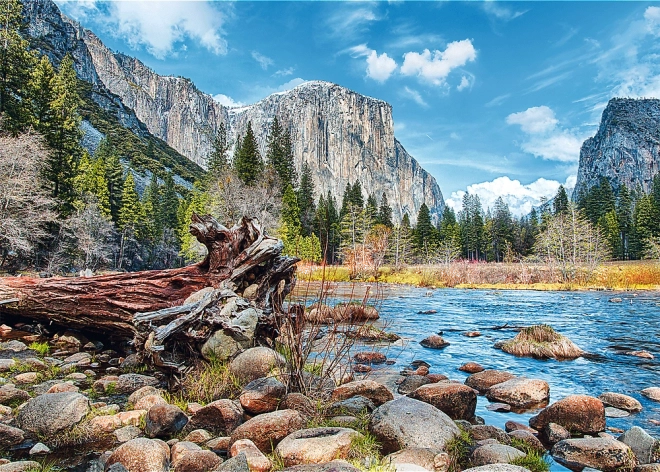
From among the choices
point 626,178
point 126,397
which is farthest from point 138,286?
point 626,178

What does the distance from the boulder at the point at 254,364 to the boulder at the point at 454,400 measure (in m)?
2.21

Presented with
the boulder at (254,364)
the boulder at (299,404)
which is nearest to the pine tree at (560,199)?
the boulder at (254,364)

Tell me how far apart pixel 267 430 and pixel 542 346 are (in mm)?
8650

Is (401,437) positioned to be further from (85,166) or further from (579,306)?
(85,166)

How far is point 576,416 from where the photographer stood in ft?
17.9

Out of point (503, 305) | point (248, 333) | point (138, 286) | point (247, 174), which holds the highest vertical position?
point (247, 174)

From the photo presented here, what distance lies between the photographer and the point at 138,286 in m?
8.40

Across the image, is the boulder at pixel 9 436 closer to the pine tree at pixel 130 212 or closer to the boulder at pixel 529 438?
the boulder at pixel 529 438

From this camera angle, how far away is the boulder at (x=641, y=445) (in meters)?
4.48

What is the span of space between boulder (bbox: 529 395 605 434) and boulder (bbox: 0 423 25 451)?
6217mm

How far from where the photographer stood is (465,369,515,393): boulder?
7527 mm

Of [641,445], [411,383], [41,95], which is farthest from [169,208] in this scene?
[641,445]

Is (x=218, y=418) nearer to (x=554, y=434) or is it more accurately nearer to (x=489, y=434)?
(x=489, y=434)

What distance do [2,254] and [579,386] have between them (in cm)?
3030
